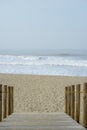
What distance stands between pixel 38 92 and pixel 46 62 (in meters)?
10.7

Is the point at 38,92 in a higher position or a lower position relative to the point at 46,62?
lower

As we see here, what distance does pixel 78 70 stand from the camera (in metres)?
26.7

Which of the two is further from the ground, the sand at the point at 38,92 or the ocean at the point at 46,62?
the ocean at the point at 46,62

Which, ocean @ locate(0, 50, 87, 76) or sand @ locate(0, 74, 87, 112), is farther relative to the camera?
ocean @ locate(0, 50, 87, 76)

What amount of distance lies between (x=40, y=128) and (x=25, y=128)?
17 centimetres

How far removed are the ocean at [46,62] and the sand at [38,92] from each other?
11.0 feet

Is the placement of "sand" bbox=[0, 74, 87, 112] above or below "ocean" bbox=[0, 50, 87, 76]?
below

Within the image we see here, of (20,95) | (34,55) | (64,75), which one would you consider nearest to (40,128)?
(20,95)

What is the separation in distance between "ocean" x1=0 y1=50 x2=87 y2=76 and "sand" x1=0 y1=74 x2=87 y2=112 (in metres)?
3.36

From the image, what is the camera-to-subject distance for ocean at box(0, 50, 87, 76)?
26.8m

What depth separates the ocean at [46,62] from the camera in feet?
87.8

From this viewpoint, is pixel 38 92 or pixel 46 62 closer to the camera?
pixel 38 92

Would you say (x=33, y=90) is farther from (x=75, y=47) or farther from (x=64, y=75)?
(x=75, y=47)

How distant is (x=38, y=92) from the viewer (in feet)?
60.3
